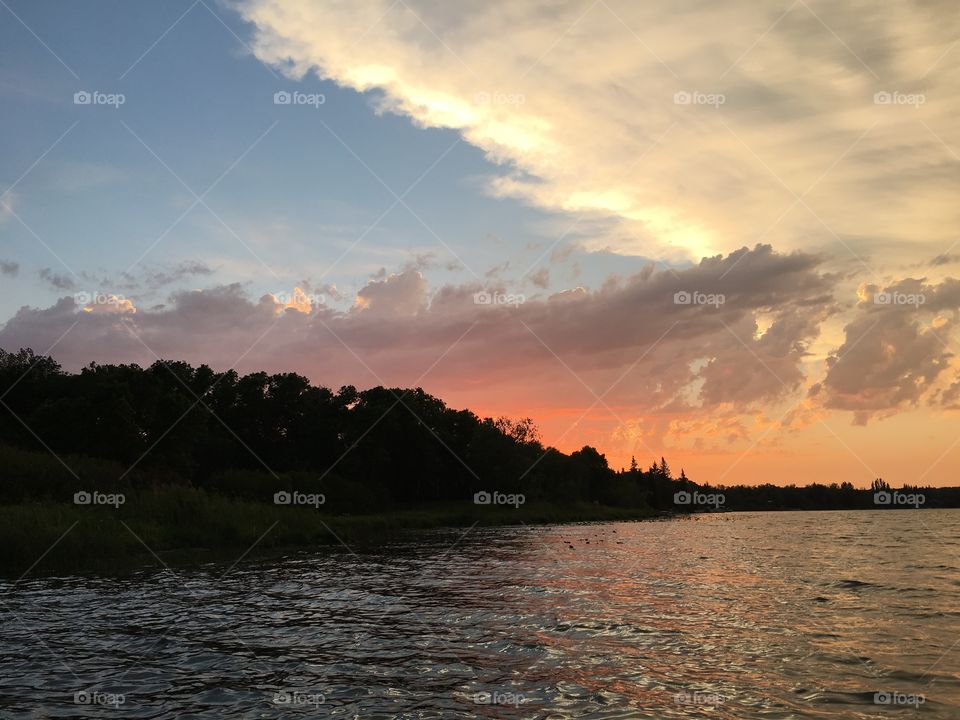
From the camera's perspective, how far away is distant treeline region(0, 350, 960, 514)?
65.2 m

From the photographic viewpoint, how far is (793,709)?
12.4 meters

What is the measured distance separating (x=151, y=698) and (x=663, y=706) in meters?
9.02

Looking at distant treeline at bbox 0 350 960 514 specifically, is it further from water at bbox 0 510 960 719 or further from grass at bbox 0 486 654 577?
water at bbox 0 510 960 719

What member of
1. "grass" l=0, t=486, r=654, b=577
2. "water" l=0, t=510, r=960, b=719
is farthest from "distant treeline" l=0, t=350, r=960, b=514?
"water" l=0, t=510, r=960, b=719

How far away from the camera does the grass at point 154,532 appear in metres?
33.5

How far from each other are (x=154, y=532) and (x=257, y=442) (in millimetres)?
95625

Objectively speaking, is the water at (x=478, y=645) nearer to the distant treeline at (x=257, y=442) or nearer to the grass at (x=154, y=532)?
the grass at (x=154, y=532)

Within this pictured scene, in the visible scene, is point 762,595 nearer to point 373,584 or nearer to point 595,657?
point 595,657

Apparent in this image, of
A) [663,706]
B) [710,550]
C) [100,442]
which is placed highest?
[100,442]

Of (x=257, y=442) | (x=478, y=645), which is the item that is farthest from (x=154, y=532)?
(x=257, y=442)

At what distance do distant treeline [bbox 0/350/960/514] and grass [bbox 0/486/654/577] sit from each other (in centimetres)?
370

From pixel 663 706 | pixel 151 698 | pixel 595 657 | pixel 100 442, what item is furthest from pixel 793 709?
pixel 100 442

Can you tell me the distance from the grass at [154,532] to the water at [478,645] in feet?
17.4

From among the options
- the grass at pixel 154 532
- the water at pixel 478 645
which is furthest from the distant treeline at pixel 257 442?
the water at pixel 478 645
